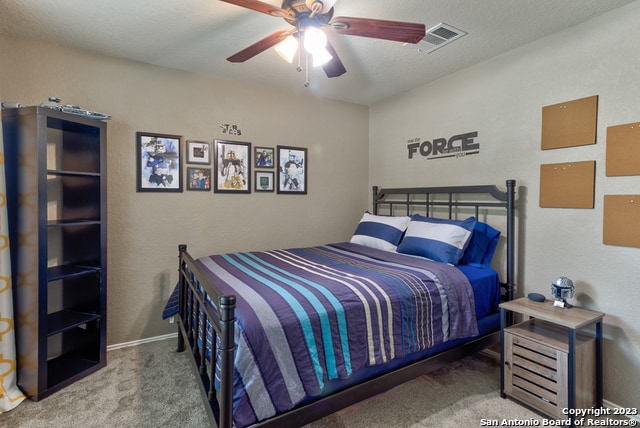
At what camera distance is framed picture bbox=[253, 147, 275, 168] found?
3402mm

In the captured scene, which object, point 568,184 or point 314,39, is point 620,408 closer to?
point 568,184

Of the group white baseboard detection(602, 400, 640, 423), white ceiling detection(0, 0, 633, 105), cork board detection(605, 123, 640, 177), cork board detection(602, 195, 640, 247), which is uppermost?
white ceiling detection(0, 0, 633, 105)

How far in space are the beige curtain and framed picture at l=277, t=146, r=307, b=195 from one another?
7.19 feet

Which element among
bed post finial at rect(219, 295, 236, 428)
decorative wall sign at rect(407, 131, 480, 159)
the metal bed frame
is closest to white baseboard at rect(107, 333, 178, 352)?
the metal bed frame

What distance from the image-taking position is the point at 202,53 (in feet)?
8.71

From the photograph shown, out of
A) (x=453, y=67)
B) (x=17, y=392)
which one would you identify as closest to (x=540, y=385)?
(x=453, y=67)

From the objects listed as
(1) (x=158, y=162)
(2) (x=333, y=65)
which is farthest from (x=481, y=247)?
(1) (x=158, y=162)

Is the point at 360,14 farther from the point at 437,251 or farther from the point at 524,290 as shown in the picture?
the point at 524,290

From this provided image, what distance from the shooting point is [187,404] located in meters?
2.03

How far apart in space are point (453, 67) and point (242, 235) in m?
2.61

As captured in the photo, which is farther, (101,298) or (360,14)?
(101,298)

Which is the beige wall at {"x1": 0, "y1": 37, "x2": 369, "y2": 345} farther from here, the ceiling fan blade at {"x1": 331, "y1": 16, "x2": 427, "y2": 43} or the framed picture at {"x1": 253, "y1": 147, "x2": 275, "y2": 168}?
the ceiling fan blade at {"x1": 331, "y1": 16, "x2": 427, "y2": 43}

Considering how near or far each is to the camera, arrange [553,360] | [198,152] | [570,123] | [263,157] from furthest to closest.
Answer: [263,157] → [198,152] → [570,123] → [553,360]

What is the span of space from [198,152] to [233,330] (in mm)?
2243
